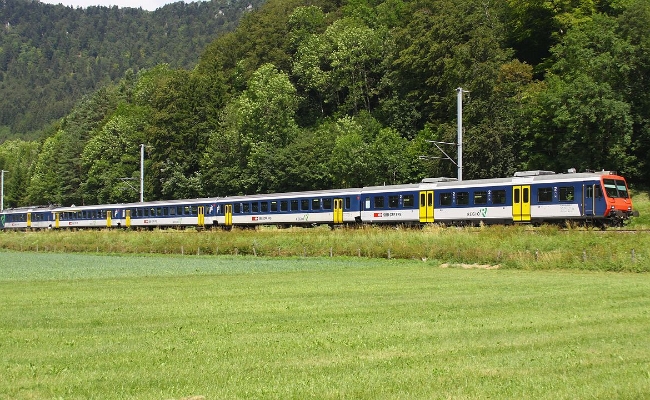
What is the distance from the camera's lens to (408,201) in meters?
50.8

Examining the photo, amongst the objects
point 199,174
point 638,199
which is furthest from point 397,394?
point 199,174

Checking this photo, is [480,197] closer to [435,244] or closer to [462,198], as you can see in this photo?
[462,198]

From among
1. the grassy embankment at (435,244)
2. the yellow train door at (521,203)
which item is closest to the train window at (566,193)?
the yellow train door at (521,203)

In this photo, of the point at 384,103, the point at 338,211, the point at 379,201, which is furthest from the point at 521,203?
the point at 384,103

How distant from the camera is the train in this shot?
41750 millimetres

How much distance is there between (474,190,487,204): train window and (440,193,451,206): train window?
6.88 feet

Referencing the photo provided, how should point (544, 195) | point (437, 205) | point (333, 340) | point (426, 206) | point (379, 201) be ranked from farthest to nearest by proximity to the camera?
point (379, 201)
point (426, 206)
point (437, 205)
point (544, 195)
point (333, 340)

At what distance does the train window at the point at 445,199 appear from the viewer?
4828 cm

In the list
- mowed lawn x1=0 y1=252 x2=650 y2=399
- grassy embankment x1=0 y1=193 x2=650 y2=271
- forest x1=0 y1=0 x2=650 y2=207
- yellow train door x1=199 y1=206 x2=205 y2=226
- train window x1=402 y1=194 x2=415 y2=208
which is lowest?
mowed lawn x1=0 y1=252 x2=650 y2=399

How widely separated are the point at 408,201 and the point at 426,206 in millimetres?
1573

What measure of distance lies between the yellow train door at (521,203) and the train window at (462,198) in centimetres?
342

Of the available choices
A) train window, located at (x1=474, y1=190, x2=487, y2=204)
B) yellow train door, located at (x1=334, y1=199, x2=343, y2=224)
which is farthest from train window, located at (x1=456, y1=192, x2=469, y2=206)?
yellow train door, located at (x1=334, y1=199, x2=343, y2=224)

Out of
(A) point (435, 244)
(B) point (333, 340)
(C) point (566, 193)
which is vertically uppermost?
(C) point (566, 193)

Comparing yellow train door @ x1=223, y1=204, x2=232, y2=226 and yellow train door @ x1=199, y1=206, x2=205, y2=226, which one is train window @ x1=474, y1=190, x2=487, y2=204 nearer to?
yellow train door @ x1=223, y1=204, x2=232, y2=226
